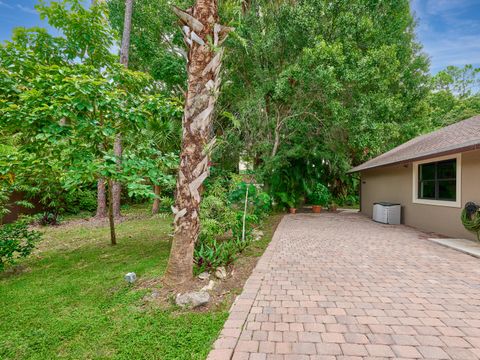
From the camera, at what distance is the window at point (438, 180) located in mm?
6695

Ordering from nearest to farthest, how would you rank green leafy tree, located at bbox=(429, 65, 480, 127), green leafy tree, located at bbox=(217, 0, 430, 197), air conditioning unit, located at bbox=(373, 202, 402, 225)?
green leafy tree, located at bbox=(217, 0, 430, 197), air conditioning unit, located at bbox=(373, 202, 402, 225), green leafy tree, located at bbox=(429, 65, 480, 127)

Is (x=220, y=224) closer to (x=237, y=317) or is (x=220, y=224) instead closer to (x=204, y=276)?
(x=204, y=276)

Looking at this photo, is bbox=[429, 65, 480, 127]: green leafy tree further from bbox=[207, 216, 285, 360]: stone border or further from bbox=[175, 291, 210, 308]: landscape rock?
bbox=[175, 291, 210, 308]: landscape rock

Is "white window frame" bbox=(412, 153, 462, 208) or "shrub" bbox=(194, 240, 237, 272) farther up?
"white window frame" bbox=(412, 153, 462, 208)

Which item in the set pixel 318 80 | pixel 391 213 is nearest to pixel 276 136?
pixel 318 80

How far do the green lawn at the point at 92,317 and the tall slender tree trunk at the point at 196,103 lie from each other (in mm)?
1017

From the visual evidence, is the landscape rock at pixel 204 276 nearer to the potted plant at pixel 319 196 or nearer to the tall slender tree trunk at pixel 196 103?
the tall slender tree trunk at pixel 196 103

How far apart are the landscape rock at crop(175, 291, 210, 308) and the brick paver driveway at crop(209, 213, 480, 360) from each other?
1.38ft

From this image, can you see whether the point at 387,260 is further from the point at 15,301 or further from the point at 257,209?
the point at 15,301

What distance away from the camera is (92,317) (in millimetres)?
2771

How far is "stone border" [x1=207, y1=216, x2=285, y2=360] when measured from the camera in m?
2.17

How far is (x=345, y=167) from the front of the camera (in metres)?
13.4

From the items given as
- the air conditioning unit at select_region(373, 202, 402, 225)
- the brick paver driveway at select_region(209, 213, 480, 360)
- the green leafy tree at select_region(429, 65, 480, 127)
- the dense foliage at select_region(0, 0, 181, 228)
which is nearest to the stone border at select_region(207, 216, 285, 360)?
the brick paver driveway at select_region(209, 213, 480, 360)

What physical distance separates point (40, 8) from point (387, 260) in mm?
8624
